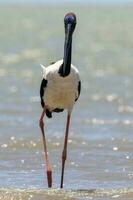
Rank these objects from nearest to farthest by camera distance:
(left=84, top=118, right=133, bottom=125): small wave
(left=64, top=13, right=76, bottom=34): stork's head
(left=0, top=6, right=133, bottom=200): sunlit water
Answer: (left=64, top=13, right=76, bottom=34): stork's head < (left=0, top=6, right=133, bottom=200): sunlit water < (left=84, top=118, right=133, bottom=125): small wave

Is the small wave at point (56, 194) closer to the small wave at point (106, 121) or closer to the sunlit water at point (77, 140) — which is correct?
the sunlit water at point (77, 140)

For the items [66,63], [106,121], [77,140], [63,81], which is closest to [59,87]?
[63,81]

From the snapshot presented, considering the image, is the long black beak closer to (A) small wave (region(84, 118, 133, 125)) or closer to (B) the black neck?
(B) the black neck

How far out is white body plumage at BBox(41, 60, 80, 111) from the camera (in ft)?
33.7

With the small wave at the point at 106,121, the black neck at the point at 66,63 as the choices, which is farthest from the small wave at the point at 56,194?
the small wave at the point at 106,121

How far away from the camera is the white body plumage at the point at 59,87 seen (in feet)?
33.7

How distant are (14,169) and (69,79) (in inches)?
83.4

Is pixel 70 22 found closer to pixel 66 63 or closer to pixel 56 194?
pixel 66 63

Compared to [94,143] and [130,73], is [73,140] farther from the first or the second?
[130,73]

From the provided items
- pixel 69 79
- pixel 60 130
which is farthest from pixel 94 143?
pixel 69 79

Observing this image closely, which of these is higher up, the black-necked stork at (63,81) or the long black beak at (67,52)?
the long black beak at (67,52)

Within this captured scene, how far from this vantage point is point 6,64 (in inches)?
1197

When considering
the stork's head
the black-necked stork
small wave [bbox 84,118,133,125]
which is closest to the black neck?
the black-necked stork

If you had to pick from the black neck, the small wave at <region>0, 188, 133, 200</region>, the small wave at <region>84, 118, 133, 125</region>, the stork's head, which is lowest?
the small wave at <region>84, 118, 133, 125</region>
